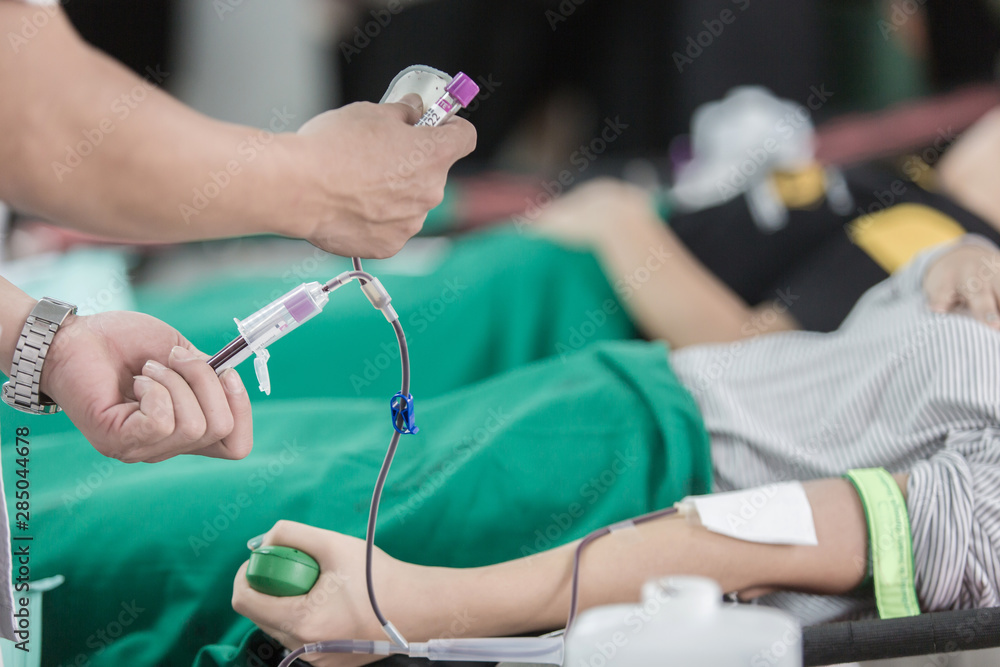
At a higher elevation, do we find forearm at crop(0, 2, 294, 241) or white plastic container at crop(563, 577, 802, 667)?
forearm at crop(0, 2, 294, 241)

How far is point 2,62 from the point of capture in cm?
36

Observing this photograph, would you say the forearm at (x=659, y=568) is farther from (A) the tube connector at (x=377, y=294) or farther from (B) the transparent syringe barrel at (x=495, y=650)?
(A) the tube connector at (x=377, y=294)

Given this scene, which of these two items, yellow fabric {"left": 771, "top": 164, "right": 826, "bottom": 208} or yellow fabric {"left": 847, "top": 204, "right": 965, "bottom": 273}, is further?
yellow fabric {"left": 771, "top": 164, "right": 826, "bottom": 208}

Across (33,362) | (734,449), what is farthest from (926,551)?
Result: (33,362)

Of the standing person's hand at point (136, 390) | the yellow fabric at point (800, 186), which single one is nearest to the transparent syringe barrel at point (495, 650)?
the standing person's hand at point (136, 390)

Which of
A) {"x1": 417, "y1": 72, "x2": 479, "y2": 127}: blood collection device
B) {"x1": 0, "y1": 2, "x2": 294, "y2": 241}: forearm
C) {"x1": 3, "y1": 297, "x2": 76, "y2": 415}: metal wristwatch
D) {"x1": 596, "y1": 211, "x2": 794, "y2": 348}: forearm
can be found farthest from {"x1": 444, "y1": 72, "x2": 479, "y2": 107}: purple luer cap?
{"x1": 596, "y1": 211, "x2": 794, "y2": 348}: forearm

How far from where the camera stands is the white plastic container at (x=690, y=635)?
389 mm

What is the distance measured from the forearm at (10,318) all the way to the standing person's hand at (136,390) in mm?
19

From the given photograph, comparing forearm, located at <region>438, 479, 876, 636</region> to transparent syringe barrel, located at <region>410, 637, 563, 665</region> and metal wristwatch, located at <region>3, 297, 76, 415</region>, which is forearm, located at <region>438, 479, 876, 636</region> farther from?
metal wristwatch, located at <region>3, 297, 76, 415</region>

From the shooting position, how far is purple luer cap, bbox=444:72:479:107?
18.2 inches

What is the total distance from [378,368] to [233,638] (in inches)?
11.2

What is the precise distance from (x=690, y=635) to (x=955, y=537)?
28cm

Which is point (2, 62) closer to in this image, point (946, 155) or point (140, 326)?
point (140, 326)

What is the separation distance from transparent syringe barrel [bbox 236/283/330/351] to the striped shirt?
396 millimetres
